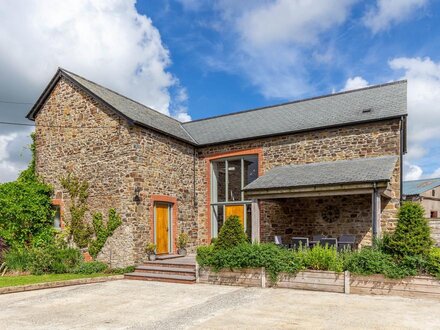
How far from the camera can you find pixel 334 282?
320 inches

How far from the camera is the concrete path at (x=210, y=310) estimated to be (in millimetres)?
5719

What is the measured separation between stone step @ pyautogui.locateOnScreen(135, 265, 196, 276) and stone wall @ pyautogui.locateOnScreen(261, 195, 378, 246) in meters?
3.85

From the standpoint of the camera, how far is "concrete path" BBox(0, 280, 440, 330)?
5719 mm

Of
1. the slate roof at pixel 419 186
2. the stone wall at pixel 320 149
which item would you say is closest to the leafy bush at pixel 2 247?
the stone wall at pixel 320 149

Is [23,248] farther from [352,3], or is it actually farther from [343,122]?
[352,3]

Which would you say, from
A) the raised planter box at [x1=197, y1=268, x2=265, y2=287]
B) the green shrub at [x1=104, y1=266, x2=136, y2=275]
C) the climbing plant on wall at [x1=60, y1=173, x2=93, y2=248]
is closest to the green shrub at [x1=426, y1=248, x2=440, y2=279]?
the raised planter box at [x1=197, y1=268, x2=265, y2=287]

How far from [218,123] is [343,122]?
627 centimetres

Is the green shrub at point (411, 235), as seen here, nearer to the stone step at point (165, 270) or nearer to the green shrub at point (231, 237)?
the green shrub at point (231, 237)

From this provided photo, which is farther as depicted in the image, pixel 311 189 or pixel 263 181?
pixel 263 181

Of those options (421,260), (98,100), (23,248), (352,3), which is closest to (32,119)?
(98,100)

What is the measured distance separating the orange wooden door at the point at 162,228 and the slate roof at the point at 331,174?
3.66 metres

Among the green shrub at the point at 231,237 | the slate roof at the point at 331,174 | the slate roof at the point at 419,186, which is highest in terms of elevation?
the slate roof at the point at 331,174

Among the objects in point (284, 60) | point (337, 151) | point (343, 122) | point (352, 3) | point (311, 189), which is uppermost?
point (352, 3)

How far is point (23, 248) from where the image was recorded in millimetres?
12469
